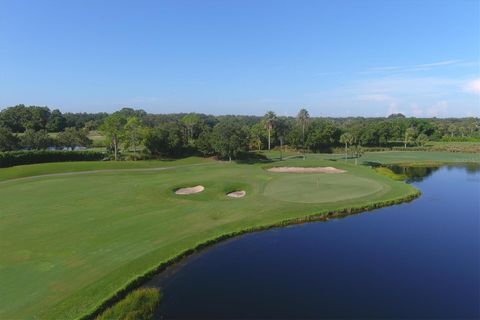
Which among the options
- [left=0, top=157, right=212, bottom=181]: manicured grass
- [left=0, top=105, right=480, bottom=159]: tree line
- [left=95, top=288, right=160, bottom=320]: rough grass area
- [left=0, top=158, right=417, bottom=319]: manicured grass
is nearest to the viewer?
[left=95, top=288, right=160, bottom=320]: rough grass area

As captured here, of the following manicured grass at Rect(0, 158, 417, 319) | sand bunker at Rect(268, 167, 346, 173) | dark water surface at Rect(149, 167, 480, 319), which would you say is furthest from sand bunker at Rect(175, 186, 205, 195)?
sand bunker at Rect(268, 167, 346, 173)

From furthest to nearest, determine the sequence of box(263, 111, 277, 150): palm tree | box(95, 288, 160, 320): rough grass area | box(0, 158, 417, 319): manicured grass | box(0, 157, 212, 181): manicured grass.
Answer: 1. box(263, 111, 277, 150): palm tree
2. box(0, 157, 212, 181): manicured grass
3. box(0, 158, 417, 319): manicured grass
4. box(95, 288, 160, 320): rough grass area

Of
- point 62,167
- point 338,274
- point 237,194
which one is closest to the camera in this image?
point 338,274

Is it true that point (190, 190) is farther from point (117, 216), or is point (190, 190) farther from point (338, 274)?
point (338, 274)

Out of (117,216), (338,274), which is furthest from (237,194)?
(338,274)

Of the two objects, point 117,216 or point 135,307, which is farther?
point 117,216

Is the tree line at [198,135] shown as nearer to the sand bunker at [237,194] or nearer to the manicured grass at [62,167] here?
the manicured grass at [62,167]

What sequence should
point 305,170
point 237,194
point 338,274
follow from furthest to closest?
point 305,170
point 237,194
point 338,274

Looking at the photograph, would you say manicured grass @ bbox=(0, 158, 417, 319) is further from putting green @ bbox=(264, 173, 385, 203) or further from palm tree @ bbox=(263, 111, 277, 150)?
palm tree @ bbox=(263, 111, 277, 150)
